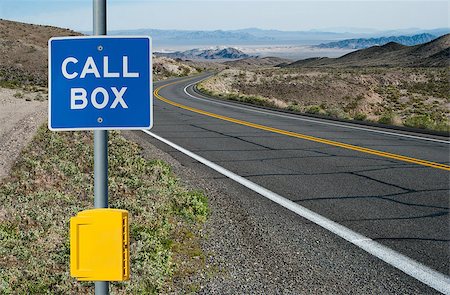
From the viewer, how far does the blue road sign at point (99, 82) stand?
3.27 metres

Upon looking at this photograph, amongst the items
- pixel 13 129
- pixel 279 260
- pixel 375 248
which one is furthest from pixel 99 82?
pixel 13 129

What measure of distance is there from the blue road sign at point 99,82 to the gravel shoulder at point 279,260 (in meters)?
2.23

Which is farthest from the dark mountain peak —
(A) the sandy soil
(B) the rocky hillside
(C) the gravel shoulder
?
(C) the gravel shoulder

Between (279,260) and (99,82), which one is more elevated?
(99,82)

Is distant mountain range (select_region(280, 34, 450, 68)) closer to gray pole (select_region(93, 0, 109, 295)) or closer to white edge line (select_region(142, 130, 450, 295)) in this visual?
white edge line (select_region(142, 130, 450, 295))

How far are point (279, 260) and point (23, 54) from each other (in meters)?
74.7

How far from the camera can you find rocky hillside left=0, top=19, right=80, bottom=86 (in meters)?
57.4

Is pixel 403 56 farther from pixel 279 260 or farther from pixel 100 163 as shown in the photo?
pixel 100 163

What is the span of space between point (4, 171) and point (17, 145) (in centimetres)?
334

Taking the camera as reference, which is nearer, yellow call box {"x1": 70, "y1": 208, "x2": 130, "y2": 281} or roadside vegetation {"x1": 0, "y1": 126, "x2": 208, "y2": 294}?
yellow call box {"x1": 70, "y1": 208, "x2": 130, "y2": 281}

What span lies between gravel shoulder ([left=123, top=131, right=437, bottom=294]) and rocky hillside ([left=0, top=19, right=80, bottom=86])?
47189 millimetres

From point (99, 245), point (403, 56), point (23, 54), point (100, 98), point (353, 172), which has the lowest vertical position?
point (353, 172)

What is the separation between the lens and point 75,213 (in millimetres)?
7215

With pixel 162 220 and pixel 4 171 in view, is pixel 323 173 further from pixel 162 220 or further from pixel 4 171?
pixel 4 171
